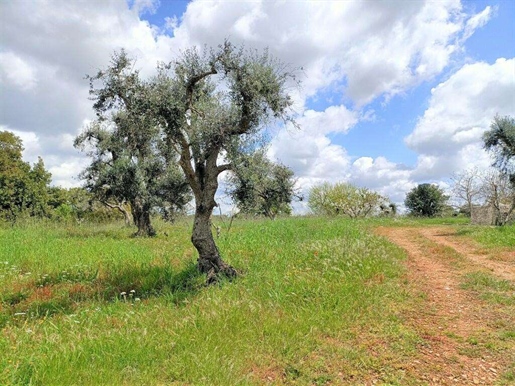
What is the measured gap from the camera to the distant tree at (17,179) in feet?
124

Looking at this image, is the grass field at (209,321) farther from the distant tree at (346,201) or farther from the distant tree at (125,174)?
the distant tree at (346,201)

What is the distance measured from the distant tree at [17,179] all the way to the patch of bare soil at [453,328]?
39.0 m

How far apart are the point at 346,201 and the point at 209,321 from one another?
4725cm

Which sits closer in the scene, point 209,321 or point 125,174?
point 209,321

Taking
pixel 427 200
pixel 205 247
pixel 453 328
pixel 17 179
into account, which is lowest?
pixel 453 328

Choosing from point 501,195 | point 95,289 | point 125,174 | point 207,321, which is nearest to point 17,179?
point 125,174

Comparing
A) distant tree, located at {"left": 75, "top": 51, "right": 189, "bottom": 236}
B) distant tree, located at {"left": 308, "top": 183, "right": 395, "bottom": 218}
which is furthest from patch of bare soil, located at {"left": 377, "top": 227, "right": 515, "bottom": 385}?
distant tree, located at {"left": 308, "top": 183, "right": 395, "bottom": 218}

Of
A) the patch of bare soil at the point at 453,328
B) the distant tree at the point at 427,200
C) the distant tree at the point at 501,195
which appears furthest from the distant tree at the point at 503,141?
the distant tree at the point at 427,200

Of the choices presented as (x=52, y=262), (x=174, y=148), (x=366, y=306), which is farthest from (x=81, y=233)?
(x=366, y=306)

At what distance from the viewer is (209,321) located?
5.78 m

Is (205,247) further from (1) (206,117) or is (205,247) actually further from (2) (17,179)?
(2) (17,179)

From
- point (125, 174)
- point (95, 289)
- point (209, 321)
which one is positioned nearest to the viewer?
point (209, 321)

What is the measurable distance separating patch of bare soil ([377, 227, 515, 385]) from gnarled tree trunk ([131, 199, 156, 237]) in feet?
51.1

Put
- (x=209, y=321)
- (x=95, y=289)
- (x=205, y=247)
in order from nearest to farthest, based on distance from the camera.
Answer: (x=209, y=321) < (x=95, y=289) < (x=205, y=247)
